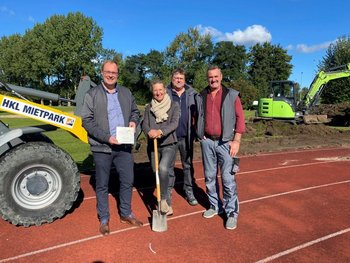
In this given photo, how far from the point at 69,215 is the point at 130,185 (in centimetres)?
118

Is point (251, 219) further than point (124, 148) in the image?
Yes

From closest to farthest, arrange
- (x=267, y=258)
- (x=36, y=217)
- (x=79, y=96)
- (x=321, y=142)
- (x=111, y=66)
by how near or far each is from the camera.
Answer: (x=267, y=258)
(x=111, y=66)
(x=36, y=217)
(x=79, y=96)
(x=321, y=142)

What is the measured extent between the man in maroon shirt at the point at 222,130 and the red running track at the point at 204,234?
1.75 ft

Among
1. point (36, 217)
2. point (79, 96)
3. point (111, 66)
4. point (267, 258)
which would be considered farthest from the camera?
point (79, 96)

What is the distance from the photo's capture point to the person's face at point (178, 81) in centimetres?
568

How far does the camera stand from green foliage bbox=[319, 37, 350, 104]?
3228cm

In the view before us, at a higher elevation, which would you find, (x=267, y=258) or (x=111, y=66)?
(x=111, y=66)

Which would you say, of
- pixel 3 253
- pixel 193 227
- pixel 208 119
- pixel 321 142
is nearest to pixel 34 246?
pixel 3 253

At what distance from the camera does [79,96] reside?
17.8 feet

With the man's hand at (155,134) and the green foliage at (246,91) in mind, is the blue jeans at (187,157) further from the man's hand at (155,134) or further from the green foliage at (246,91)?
the green foliage at (246,91)

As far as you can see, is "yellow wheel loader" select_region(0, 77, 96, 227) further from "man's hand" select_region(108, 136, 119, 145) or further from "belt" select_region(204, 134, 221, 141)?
"belt" select_region(204, 134, 221, 141)

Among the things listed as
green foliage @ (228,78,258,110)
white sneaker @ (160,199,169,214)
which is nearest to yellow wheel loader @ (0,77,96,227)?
white sneaker @ (160,199,169,214)

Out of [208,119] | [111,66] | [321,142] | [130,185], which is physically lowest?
[321,142]

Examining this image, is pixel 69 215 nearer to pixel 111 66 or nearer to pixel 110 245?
pixel 110 245
